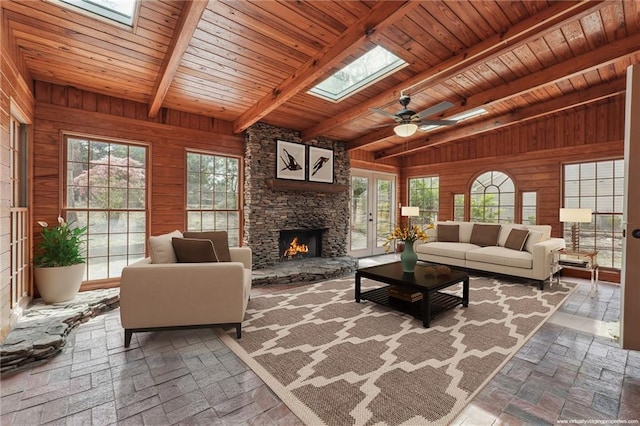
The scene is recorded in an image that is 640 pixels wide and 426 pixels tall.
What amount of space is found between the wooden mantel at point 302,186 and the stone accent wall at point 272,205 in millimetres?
101

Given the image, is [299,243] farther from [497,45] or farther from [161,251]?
[497,45]

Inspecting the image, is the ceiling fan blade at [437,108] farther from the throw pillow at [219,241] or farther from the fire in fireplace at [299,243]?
the fire in fireplace at [299,243]

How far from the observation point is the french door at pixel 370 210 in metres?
6.98

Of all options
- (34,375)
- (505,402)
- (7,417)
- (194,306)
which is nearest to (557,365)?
(505,402)

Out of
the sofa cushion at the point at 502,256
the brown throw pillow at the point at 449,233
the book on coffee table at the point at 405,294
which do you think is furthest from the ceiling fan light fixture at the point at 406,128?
the brown throw pillow at the point at 449,233

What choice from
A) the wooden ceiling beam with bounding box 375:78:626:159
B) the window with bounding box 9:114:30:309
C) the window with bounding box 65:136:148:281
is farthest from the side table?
the window with bounding box 9:114:30:309

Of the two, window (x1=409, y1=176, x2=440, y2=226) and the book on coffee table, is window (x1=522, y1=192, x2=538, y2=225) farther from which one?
the book on coffee table

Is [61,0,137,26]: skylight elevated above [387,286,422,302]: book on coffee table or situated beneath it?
elevated above

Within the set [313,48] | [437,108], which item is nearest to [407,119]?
[437,108]

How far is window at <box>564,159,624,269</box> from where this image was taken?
4801 mm

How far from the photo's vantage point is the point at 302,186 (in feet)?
17.6

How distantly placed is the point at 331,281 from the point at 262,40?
11.2ft

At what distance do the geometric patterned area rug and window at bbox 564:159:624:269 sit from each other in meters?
1.99

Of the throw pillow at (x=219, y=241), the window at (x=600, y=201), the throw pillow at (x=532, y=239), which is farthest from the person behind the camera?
the window at (x=600, y=201)
